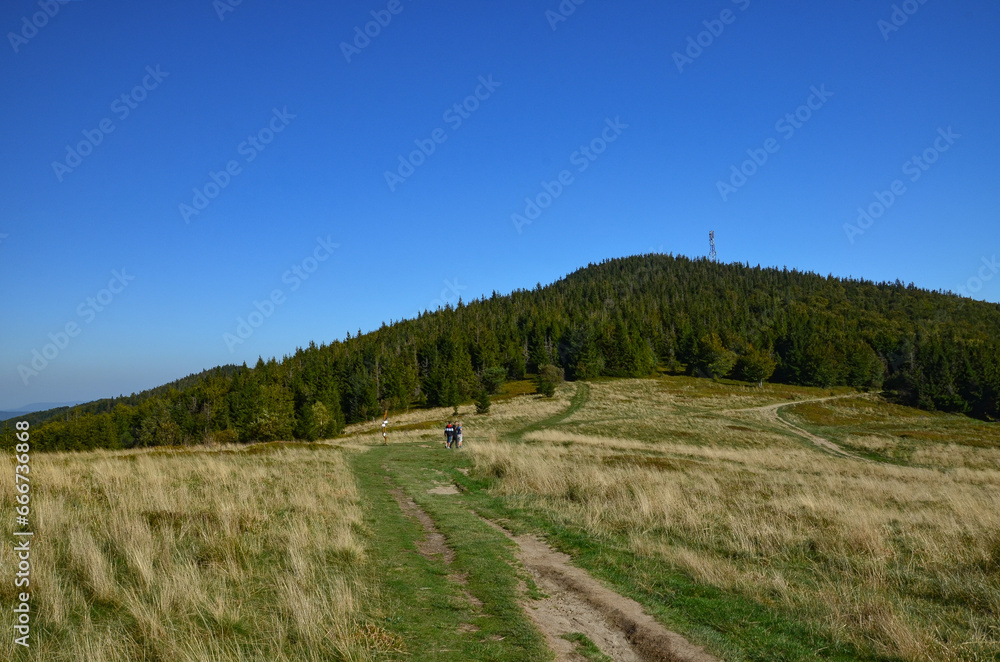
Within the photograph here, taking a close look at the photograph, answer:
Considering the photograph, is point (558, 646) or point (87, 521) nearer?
point (558, 646)

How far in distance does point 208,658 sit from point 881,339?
18564 centimetres

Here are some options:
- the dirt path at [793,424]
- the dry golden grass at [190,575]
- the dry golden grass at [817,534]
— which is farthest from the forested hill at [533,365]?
the dry golden grass at [190,575]

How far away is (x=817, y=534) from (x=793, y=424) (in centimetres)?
6651

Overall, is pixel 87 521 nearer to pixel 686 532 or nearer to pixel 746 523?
pixel 686 532

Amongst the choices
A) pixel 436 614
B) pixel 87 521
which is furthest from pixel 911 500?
pixel 87 521

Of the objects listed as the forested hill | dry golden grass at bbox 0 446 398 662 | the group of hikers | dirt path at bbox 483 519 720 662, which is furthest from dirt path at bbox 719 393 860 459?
dry golden grass at bbox 0 446 398 662

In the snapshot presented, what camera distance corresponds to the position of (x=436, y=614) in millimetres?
6797

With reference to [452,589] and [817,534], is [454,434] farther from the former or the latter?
[452,589]

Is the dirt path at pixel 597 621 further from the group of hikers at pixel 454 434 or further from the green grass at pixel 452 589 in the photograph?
the group of hikers at pixel 454 434

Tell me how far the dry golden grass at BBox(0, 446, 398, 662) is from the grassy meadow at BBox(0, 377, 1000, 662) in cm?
4

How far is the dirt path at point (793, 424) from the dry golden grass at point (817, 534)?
23.6m

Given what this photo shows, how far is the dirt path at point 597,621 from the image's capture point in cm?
612

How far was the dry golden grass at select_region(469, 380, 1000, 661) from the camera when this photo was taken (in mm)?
7203

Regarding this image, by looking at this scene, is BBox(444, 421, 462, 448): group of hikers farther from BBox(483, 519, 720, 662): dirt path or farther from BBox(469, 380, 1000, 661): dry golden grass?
BBox(483, 519, 720, 662): dirt path
